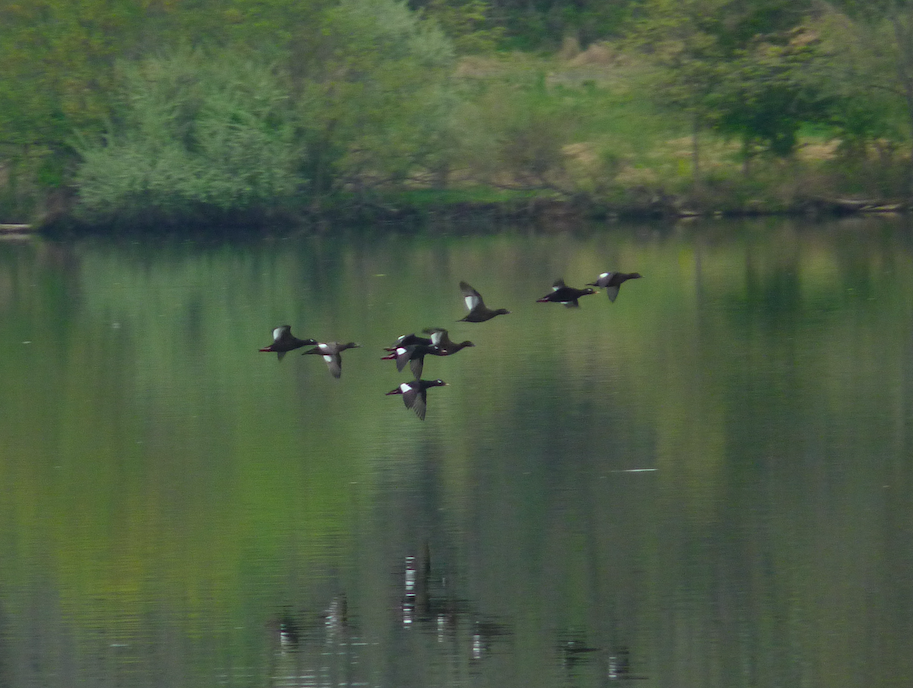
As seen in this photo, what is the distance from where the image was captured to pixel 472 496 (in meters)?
14.2

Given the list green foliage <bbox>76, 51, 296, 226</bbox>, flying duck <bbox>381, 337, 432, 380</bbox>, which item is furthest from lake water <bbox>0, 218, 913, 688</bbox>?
green foliage <bbox>76, 51, 296, 226</bbox>

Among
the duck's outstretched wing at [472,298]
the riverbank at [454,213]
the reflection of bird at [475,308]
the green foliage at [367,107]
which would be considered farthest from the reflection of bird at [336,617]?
the green foliage at [367,107]

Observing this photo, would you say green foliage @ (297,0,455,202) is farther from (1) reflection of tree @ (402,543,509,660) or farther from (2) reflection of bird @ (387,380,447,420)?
(1) reflection of tree @ (402,543,509,660)

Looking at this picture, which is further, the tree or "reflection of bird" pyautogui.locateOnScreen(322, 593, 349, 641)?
the tree

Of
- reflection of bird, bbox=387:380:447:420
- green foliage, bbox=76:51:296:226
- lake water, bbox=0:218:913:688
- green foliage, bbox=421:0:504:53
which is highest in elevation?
green foliage, bbox=421:0:504:53

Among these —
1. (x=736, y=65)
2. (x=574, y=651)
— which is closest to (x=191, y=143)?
(x=736, y=65)

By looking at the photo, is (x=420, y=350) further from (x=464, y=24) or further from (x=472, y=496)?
(x=464, y=24)

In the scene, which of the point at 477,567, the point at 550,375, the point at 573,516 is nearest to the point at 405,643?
the point at 477,567

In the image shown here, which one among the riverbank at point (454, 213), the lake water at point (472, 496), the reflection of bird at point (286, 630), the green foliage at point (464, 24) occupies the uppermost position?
the green foliage at point (464, 24)

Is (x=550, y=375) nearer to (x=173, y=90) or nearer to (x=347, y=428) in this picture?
(x=347, y=428)

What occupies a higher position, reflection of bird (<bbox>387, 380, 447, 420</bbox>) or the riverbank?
the riverbank

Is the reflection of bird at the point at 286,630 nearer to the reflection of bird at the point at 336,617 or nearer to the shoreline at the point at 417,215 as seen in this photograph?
the reflection of bird at the point at 336,617

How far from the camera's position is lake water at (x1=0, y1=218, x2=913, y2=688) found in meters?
10.5

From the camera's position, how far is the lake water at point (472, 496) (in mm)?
10547
